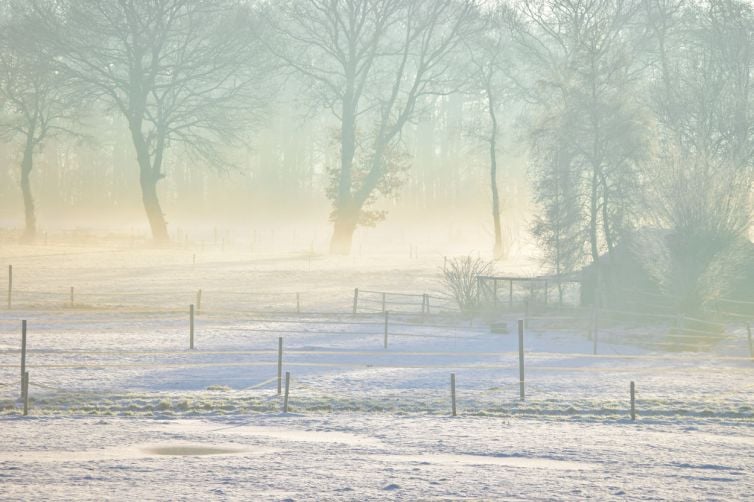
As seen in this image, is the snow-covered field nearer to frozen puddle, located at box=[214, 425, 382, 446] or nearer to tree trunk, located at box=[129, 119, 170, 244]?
frozen puddle, located at box=[214, 425, 382, 446]

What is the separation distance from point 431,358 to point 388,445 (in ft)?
37.5

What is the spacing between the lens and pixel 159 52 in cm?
6150

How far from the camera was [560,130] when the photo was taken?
4200cm

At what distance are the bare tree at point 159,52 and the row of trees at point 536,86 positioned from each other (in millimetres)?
114

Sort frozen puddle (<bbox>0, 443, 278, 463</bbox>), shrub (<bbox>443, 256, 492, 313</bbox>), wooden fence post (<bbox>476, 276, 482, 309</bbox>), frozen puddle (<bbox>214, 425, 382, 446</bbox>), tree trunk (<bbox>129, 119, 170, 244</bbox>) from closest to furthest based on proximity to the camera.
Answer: frozen puddle (<bbox>0, 443, 278, 463</bbox>) < frozen puddle (<bbox>214, 425, 382, 446</bbox>) < wooden fence post (<bbox>476, 276, 482, 309</bbox>) < shrub (<bbox>443, 256, 492, 313</bbox>) < tree trunk (<bbox>129, 119, 170, 244</bbox>)

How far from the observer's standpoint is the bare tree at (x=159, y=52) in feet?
193

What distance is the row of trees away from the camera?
134 feet

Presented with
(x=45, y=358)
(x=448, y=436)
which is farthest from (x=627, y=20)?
(x=448, y=436)

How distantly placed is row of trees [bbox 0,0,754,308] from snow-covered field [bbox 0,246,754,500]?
4.61 metres

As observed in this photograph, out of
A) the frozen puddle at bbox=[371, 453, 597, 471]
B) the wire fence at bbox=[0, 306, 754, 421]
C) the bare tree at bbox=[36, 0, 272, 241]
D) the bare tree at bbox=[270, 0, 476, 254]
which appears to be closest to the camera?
the frozen puddle at bbox=[371, 453, 597, 471]

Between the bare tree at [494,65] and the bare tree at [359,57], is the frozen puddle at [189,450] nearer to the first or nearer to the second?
the bare tree at [359,57]

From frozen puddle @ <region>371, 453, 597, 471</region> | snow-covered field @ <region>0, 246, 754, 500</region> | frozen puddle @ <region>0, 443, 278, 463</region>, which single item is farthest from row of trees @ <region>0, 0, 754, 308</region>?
frozen puddle @ <region>0, 443, 278, 463</region>

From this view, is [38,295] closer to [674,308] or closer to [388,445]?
[674,308]

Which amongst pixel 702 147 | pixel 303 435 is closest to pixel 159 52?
pixel 702 147
